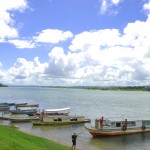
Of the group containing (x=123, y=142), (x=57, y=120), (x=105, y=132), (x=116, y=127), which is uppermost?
(x=116, y=127)

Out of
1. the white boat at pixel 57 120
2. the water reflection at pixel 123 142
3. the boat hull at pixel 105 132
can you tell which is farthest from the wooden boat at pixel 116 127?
the white boat at pixel 57 120

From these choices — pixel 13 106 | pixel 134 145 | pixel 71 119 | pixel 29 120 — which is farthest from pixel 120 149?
pixel 13 106

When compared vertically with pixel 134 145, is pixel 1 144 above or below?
above

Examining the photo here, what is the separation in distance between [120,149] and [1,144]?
2378cm

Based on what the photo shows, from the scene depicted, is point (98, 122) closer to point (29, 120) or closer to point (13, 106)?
point (29, 120)

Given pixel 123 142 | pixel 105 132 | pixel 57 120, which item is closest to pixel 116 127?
pixel 105 132

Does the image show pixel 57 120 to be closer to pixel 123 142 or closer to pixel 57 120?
pixel 57 120

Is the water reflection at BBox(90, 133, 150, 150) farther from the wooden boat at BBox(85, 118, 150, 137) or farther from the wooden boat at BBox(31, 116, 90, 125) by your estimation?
the wooden boat at BBox(31, 116, 90, 125)

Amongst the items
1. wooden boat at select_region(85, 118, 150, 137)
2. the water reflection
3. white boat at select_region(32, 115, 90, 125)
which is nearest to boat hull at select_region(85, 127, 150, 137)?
wooden boat at select_region(85, 118, 150, 137)

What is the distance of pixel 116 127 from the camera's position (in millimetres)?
53906

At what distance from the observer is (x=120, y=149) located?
4247 cm

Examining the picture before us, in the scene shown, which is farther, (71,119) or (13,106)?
(13,106)

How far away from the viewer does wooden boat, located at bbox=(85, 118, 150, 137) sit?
51594mm

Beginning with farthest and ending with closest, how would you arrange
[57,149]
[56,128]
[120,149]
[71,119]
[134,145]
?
[71,119] → [56,128] → [134,145] → [120,149] → [57,149]
